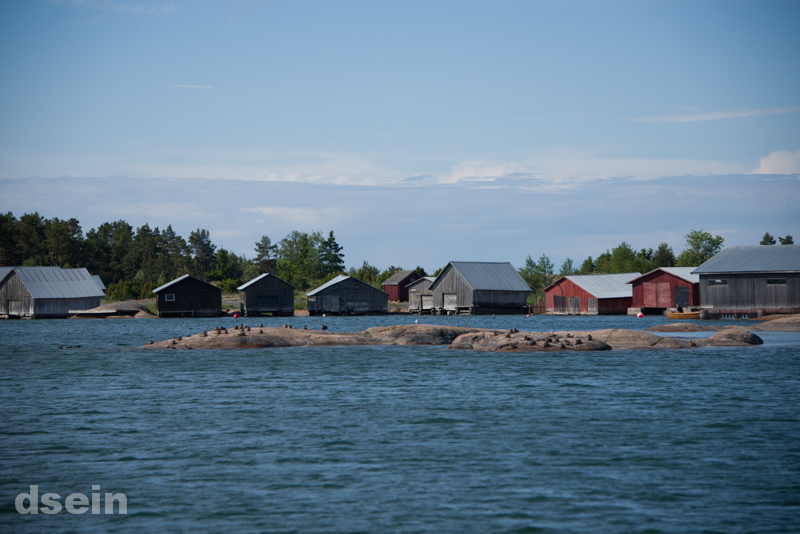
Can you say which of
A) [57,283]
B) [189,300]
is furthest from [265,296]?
[57,283]

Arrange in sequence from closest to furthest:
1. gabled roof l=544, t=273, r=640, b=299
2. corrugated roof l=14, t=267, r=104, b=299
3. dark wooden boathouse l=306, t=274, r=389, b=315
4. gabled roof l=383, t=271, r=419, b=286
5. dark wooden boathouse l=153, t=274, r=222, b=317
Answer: dark wooden boathouse l=153, t=274, r=222, b=317 < corrugated roof l=14, t=267, r=104, b=299 < gabled roof l=544, t=273, r=640, b=299 < dark wooden boathouse l=306, t=274, r=389, b=315 < gabled roof l=383, t=271, r=419, b=286

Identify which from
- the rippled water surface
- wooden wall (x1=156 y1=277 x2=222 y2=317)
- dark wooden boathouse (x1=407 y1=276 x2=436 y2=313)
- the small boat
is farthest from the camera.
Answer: dark wooden boathouse (x1=407 y1=276 x2=436 y2=313)

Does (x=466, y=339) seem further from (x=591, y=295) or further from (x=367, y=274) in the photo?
(x=367, y=274)

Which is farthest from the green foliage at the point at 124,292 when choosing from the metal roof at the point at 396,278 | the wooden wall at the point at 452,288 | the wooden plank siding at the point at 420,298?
the wooden wall at the point at 452,288

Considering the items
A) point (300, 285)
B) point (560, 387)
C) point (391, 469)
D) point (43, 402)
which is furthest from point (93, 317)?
point (391, 469)

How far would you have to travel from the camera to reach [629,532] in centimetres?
934

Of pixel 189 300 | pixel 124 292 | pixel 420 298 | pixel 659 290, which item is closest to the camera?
pixel 659 290

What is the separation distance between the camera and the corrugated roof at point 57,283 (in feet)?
295

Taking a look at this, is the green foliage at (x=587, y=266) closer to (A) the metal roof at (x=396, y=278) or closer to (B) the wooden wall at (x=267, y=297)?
(A) the metal roof at (x=396, y=278)

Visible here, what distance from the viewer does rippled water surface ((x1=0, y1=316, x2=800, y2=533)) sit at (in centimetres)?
1013

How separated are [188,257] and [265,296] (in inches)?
2089

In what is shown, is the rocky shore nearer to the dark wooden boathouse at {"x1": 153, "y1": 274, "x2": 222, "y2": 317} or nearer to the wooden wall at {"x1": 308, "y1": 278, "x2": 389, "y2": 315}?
the dark wooden boathouse at {"x1": 153, "y1": 274, "x2": 222, "y2": 317}

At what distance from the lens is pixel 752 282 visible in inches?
2547

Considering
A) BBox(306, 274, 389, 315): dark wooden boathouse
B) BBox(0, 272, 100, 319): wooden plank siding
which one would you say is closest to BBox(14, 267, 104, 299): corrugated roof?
BBox(0, 272, 100, 319): wooden plank siding
